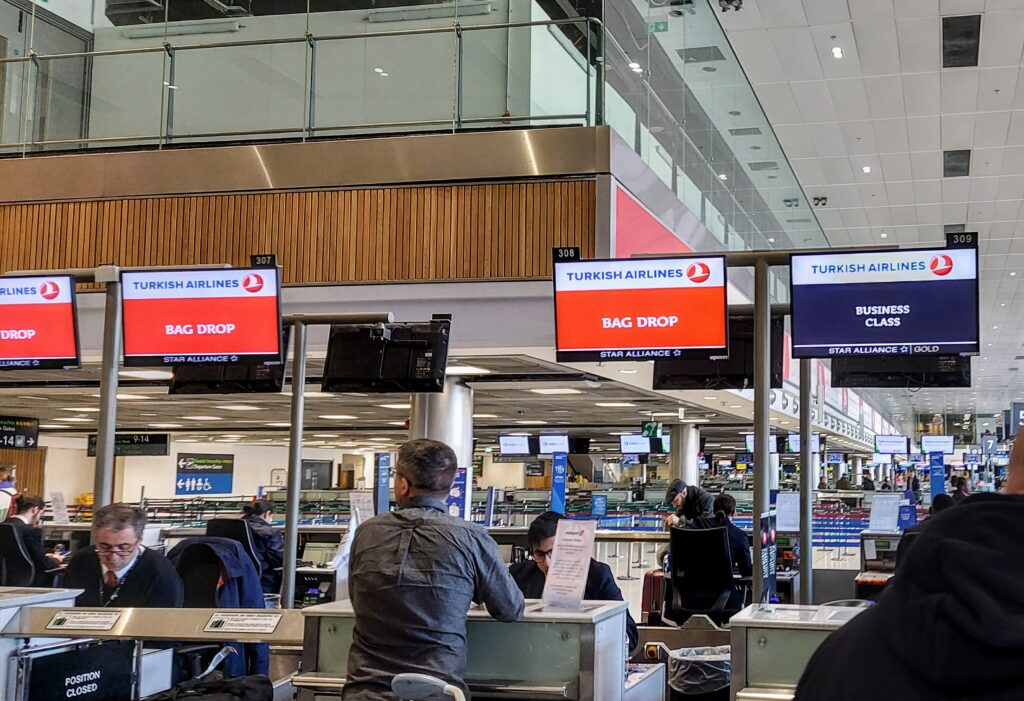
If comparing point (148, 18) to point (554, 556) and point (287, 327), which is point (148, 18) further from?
point (554, 556)

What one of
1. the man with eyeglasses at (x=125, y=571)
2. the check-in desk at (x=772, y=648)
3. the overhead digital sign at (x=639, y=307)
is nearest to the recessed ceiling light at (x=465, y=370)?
the overhead digital sign at (x=639, y=307)

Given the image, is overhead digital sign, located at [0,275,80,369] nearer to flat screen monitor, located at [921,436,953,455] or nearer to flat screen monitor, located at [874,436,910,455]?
flat screen monitor, located at [874,436,910,455]

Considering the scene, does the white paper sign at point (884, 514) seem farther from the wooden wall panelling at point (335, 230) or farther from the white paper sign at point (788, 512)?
the wooden wall panelling at point (335, 230)

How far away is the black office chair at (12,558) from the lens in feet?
27.3

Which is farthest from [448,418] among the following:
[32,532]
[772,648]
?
[772,648]

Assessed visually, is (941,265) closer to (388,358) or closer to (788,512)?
(788,512)

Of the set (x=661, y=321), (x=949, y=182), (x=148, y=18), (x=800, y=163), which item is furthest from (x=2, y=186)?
(x=949, y=182)

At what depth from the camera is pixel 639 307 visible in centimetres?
563

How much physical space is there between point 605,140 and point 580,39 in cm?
84

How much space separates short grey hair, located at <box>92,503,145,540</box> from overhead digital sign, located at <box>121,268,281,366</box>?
1511 millimetres

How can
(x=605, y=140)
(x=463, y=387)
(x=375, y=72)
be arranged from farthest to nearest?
(x=463, y=387)
(x=375, y=72)
(x=605, y=140)

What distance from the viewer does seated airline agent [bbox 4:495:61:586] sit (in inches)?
331

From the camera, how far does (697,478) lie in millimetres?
22391

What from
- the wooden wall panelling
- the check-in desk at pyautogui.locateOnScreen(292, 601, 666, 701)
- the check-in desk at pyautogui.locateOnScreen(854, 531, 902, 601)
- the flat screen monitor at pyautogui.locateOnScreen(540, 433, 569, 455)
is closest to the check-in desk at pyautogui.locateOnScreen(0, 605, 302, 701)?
the check-in desk at pyautogui.locateOnScreen(292, 601, 666, 701)
